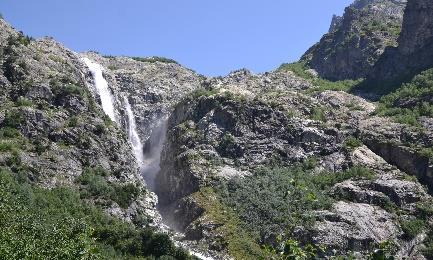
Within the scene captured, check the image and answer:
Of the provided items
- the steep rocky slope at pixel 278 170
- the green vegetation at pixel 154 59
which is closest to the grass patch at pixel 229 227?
the steep rocky slope at pixel 278 170

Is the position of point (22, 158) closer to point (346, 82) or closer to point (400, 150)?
point (400, 150)

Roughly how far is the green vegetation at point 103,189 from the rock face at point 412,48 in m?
60.8

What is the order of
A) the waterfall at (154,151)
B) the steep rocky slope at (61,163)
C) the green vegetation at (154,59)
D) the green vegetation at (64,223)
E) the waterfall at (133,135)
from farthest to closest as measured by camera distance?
the green vegetation at (154,59) → the waterfall at (133,135) → the waterfall at (154,151) → the steep rocky slope at (61,163) → the green vegetation at (64,223)

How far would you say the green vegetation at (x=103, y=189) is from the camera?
64.0m

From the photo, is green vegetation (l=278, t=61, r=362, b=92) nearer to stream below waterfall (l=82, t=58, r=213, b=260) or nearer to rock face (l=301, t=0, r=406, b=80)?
rock face (l=301, t=0, r=406, b=80)

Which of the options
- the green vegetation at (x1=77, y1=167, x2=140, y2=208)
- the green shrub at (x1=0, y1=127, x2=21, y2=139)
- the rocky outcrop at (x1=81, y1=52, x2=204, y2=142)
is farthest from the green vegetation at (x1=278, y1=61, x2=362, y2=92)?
Result: the green shrub at (x1=0, y1=127, x2=21, y2=139)

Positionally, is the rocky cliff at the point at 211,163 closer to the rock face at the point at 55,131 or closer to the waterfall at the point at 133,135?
the rock face at the point at 55,131

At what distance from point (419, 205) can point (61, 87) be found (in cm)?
5133

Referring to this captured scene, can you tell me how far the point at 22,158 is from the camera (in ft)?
207

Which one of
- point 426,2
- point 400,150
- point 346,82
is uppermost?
point 426,2

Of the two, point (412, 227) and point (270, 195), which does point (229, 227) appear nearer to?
point (270, 195)

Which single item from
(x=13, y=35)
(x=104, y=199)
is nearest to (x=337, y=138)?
(x=104, y=199)

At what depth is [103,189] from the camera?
212ft

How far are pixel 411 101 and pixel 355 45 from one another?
1349 inches
